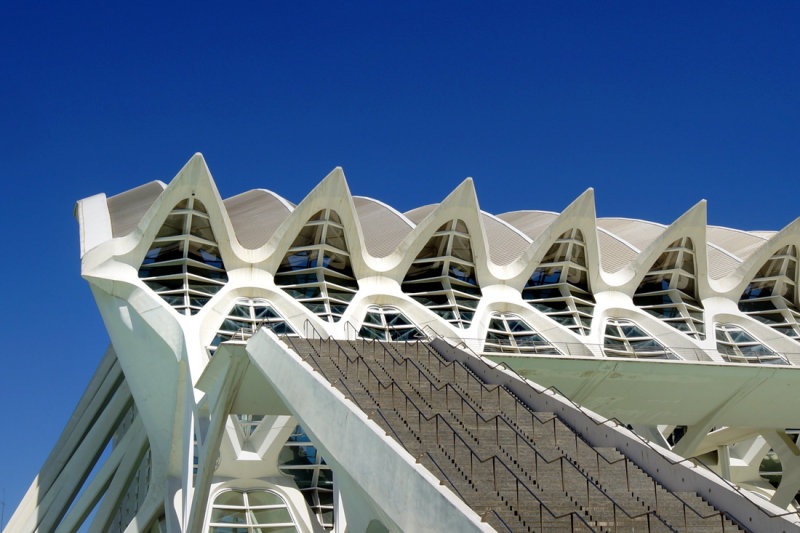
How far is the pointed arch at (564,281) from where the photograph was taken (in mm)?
33594

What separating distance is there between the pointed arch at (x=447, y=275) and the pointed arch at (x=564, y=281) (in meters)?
2.44

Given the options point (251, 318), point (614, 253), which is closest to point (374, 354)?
point (251, 318)

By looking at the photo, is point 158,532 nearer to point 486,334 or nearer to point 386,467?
point 486,334

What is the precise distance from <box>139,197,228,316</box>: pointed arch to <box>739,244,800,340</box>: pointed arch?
70.4 ft

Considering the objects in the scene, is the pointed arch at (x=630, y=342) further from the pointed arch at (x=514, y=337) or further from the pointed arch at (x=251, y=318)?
the pointed arch at (x=251, y=318)

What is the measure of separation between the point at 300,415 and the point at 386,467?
14.1 ft

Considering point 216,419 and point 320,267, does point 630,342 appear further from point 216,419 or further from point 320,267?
point 216,419

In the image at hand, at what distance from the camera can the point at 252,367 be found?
22375mm

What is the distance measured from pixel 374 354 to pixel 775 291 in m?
22.9

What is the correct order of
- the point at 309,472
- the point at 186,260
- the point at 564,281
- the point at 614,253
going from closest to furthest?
the point at 309,472 → the point at 186,260 → the point at 564,281 → the point at 614,253

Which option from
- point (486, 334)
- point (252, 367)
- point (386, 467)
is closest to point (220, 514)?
point (252, 367)

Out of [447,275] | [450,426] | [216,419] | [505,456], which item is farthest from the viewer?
[447,275]

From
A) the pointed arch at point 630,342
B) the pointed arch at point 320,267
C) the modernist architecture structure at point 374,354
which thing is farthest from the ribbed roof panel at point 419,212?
the pointed arch at point 630,342

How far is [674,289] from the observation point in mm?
35562
